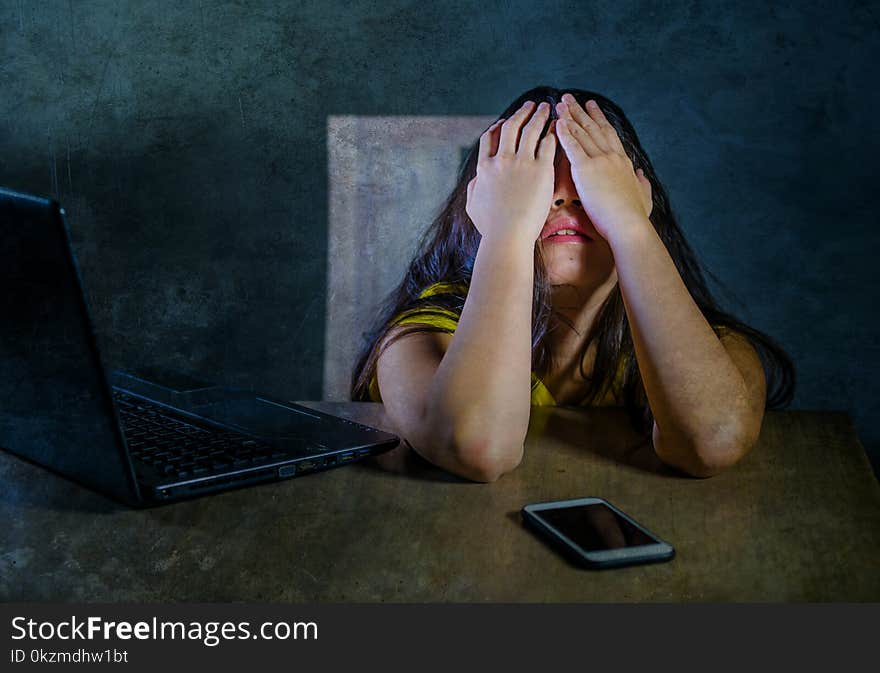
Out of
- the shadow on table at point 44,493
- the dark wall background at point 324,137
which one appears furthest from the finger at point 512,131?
the dark wall background at point 324,137

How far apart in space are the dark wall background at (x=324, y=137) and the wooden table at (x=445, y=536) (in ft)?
6.24

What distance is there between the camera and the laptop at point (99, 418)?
0.70 m

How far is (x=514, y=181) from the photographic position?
1170 mm

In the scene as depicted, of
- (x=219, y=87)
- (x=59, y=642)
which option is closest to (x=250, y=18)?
(x=219, y=87)

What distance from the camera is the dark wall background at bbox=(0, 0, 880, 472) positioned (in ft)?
8.87

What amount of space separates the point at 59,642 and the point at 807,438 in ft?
2.69

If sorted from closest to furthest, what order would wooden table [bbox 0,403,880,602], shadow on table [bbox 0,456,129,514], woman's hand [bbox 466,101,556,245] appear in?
wooden table [bbox 0,403,880,602] → shadow on table [bbox 0,456,129,514] → woman's hand [bbox 466,101,556,245]

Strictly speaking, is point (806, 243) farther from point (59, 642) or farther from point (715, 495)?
point (59, 642)

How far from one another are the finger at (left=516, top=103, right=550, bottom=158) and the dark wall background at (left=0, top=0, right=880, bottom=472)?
5.26 ft

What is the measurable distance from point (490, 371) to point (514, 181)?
0.31 metres

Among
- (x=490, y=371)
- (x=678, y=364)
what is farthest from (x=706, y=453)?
(x=490, y=371)

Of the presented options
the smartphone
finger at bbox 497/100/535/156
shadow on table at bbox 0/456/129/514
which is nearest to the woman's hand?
finger at bbox 497/100/535/156

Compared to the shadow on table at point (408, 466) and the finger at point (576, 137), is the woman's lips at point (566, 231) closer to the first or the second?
the finger at point (576, 137)

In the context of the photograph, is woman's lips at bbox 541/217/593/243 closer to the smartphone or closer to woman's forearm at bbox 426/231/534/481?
woman's forearm at bbox 426/231/534/481
